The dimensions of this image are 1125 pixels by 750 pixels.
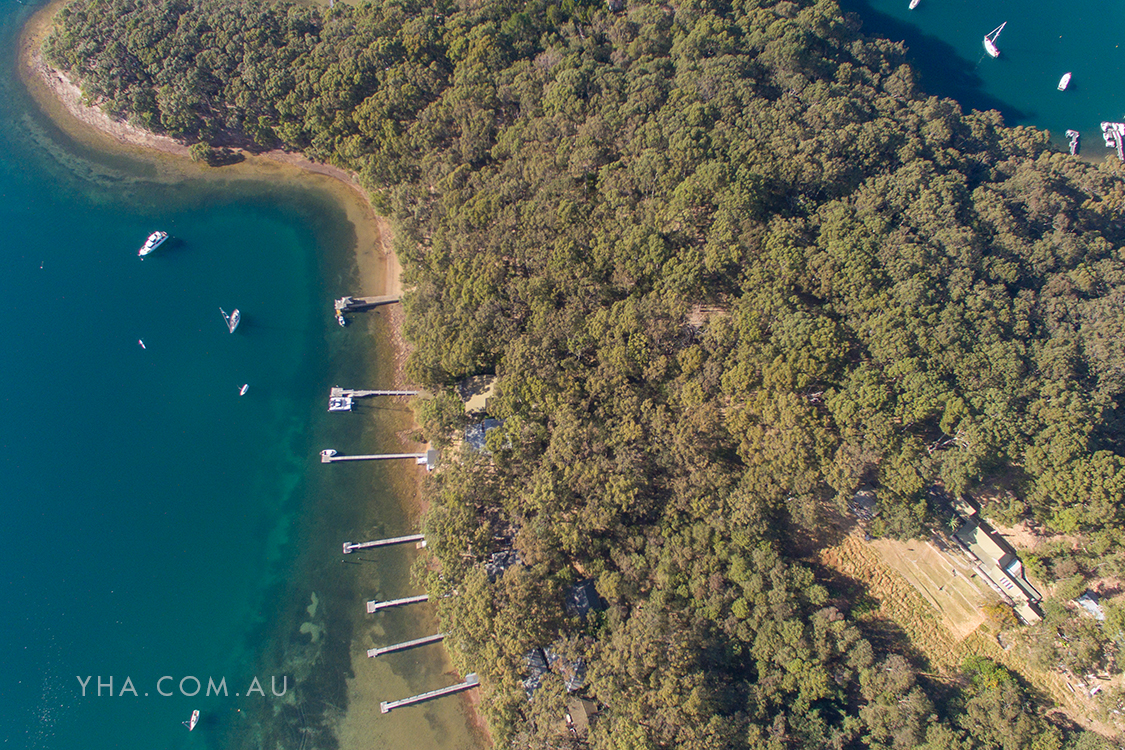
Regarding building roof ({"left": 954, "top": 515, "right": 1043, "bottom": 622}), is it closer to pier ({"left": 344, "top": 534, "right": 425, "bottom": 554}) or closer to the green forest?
the green forest

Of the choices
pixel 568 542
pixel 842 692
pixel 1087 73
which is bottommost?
pixel 568 542

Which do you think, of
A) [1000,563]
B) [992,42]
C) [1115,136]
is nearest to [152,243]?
[1000,563]

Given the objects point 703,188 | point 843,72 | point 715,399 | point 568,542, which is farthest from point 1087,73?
point 568,542

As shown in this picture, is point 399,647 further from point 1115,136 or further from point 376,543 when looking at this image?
point 1115,136

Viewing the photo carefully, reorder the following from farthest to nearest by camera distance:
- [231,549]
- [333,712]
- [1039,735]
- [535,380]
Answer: [231,549] → [333,712] → [535,380] → [1039,735]

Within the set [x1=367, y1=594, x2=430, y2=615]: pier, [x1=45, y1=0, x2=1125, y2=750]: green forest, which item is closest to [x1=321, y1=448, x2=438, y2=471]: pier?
[x1=45, y1=0, x2=1125, y2=750]: green forest

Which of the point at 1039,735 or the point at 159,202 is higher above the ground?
the point at 1039,735

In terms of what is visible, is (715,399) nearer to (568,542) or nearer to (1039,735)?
(568,542)

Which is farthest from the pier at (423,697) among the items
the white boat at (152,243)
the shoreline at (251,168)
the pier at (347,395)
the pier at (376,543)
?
the white boat at (152,243)
